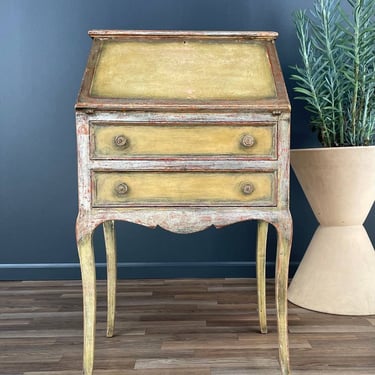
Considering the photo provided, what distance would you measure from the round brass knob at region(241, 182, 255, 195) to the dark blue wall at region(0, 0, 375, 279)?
1137mm

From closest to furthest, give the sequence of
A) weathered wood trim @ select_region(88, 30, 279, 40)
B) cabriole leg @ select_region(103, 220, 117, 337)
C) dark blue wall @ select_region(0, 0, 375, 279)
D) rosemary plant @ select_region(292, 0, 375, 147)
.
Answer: weathered wood trim @ select_region(88, 30, 279, 40) < cabriole leg @ select_region(103, 220, 117, 337) < rosemary plant @ select_region(292, 0, 375, 147) < dark blue wall @ select_region(0, 0, 375, 279)

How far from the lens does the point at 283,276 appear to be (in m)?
1.36

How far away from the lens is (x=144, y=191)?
1332 mm

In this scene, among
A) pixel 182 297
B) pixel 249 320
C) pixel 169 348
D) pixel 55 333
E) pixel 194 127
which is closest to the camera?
pixel 194 127

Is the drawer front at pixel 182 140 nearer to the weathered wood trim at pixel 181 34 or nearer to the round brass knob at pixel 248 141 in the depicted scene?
the round brass knob at pixel 248 141

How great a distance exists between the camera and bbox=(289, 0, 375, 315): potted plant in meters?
1.87

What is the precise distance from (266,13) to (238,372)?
1815 mm

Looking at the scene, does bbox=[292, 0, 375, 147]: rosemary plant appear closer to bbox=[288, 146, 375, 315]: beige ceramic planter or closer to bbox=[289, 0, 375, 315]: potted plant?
bbox=[289, 0, 375, 315]: potted plant

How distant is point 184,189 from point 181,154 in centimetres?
11

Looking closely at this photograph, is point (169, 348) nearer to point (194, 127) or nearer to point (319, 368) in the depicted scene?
point (319, 368)

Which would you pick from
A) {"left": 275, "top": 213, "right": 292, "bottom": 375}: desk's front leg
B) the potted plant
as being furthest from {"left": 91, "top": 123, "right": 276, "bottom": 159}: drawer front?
the potted plant

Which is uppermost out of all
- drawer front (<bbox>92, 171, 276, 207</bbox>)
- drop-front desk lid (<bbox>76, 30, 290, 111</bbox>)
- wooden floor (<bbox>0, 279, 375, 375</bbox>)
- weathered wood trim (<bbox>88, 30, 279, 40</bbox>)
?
weathered wood trim (<bbox>88, 30, 279, 40</bbox>)

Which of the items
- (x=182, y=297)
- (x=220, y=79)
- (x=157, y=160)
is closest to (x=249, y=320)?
(x=182, y=297)

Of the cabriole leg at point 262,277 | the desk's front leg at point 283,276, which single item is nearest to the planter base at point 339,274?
the cabriole leg at point 262,277
